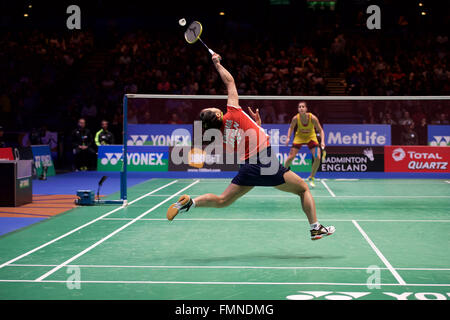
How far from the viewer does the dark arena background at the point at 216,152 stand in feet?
21.2

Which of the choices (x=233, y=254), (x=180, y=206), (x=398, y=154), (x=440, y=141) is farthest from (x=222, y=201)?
(x=440, y=141)

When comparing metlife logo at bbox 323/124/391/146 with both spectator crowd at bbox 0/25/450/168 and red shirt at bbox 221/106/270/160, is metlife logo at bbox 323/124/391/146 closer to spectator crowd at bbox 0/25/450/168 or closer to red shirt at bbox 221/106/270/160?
spectator crowd at bbox 0/25/450/168

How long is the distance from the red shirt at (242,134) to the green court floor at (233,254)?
1396 mm

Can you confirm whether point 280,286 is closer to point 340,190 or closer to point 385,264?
point 385,264

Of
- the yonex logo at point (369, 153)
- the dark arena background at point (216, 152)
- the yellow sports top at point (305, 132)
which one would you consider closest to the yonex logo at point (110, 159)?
the dark arena background at point (216, 152)

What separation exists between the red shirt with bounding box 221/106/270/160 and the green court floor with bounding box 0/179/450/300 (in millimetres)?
1396

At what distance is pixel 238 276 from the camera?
6.34 m

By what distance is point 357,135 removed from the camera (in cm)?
2089

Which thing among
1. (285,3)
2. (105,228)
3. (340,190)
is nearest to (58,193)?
(105,228)

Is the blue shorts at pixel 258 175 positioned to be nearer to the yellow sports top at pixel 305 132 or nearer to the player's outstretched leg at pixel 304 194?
the player's outstretched leg at pixel 304 194

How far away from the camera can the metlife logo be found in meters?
20.8

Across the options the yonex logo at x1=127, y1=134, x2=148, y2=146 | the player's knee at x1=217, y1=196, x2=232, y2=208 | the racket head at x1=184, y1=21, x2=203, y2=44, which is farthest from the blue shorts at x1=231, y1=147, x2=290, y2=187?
the yonex logo at x1=127, y1=134, x2=148, y2=146

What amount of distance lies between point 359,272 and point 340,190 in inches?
351

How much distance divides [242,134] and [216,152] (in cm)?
1284
